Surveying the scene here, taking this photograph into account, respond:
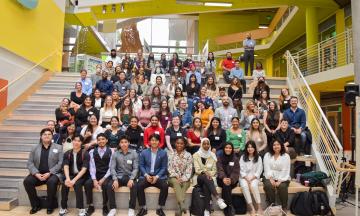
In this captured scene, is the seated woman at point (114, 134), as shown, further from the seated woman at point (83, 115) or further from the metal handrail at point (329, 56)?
the metal handrail at point (329, 56)

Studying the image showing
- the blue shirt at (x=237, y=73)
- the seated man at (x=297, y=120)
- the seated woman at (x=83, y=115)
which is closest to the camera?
the seated man at (x=297, y=120)

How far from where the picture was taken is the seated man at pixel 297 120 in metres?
7.12

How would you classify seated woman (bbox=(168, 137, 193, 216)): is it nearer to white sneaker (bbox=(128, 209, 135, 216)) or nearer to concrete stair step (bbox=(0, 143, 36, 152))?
white sneaker (bbox=(128, 209, 135, 216))

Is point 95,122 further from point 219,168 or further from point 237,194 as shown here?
point 237,194

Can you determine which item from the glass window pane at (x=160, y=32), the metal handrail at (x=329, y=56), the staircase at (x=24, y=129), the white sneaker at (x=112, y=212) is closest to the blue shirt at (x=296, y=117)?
the staircase at (x=24, y=129)

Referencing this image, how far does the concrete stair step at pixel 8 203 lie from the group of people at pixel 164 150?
0.36 meters

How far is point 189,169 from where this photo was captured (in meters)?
6.11

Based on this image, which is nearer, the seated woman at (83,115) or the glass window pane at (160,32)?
the seated woman at (83,115)

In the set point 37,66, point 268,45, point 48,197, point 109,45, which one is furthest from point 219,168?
point 109,45

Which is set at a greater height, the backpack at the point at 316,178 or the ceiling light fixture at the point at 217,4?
the ceiling light fixture at the point at 217,4

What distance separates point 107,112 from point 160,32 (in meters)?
23.3

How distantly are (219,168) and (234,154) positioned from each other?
41cm

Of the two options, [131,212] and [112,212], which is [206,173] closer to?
[131,212]

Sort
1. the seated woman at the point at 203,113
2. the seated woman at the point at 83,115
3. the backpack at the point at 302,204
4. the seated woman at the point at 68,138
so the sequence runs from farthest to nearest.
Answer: the seated woman at the point at 203,113 → the seated woman at the point at 83,115 → the seated woman at the point at 68,138 → the backpack at the point at 302,204
